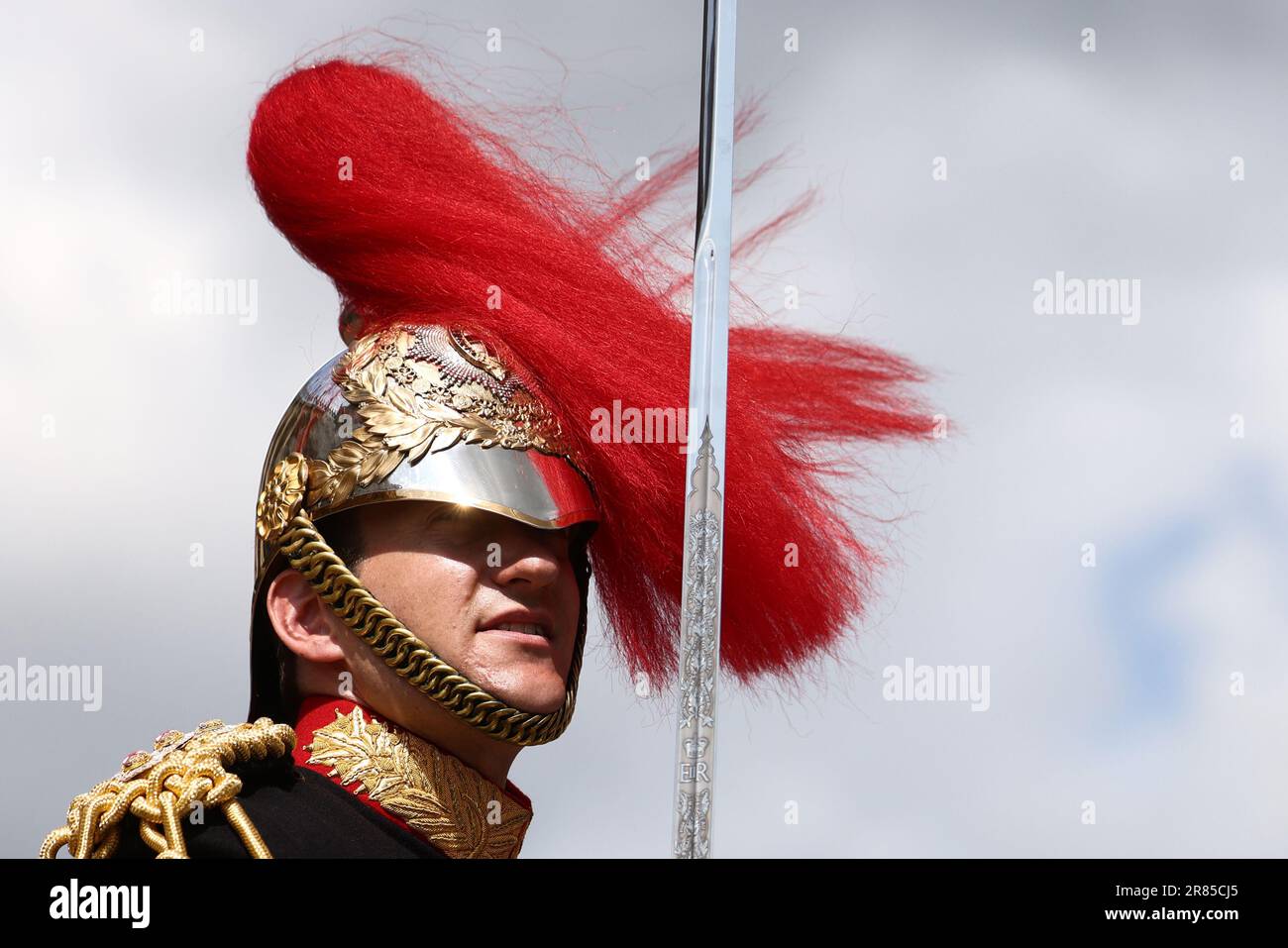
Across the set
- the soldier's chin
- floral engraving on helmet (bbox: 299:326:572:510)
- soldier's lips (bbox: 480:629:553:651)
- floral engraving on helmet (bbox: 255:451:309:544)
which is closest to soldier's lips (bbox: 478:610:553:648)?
soldier's lips (bbox: 480:629:553:651)

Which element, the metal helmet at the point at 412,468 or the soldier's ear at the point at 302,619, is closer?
the metal helmet at the point at 412,468

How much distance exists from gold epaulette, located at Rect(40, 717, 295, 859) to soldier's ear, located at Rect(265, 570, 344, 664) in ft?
1.57

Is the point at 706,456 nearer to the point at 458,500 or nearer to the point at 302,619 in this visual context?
the point at 458,500

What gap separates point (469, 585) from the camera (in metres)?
4.86

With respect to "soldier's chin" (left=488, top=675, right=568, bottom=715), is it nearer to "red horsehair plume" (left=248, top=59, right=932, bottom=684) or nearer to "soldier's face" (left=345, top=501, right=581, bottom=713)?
"soldier's face" (left=345, top=501, right=581, bottom=713)

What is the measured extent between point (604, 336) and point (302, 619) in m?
1.33

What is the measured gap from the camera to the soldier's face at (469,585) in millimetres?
4840

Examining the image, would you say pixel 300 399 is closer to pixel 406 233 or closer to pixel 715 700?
pixel 406 233

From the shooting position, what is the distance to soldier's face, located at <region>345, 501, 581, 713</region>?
15.9 ft

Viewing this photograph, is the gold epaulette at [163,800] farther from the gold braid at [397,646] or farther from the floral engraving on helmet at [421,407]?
the floral engraving on helmet at [421,407]

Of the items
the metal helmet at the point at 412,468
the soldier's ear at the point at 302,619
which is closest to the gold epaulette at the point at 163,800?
the soldier's ear at the point at 302,619

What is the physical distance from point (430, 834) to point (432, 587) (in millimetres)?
745

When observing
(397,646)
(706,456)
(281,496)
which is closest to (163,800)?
(397,646)
